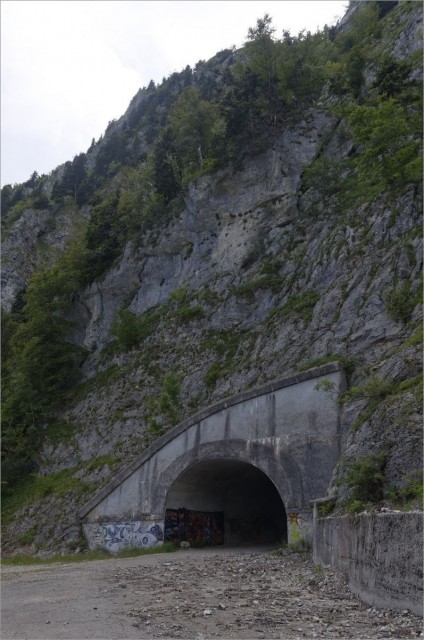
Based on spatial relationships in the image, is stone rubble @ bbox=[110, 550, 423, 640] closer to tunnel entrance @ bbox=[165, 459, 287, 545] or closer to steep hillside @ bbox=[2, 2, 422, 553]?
steep hillside @ bbox=[2, 2, 422, 553]

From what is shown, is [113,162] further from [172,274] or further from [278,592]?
[278,592]

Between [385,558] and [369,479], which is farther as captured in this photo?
[369,479]

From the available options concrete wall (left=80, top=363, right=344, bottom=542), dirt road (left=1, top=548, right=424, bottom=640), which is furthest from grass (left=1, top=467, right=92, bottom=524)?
dirt road (left=1, top=548, right=424, bottom=640)

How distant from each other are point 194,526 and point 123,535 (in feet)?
8.56

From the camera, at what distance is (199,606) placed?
812 cm

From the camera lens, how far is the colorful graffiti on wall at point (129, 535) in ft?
61.8

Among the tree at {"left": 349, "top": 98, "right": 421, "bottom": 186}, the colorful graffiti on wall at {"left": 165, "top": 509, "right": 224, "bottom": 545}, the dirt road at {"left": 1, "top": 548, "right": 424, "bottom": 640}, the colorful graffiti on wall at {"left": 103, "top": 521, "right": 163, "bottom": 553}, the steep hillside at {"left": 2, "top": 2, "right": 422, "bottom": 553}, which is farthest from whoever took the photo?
the tree at {"left": 349, "top": 98, "right": 421, "bottom": 186}

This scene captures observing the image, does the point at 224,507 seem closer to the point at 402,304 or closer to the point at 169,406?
the point at 169,406

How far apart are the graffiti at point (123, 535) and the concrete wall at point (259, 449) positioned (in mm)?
218

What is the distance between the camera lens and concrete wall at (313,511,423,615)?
5848 mm

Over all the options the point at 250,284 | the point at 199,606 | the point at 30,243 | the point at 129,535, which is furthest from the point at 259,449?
the point at 30,243

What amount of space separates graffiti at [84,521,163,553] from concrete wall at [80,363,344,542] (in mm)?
218

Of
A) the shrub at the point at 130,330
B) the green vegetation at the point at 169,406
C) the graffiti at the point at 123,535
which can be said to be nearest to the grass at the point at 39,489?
the graffiti at the point at 123,535

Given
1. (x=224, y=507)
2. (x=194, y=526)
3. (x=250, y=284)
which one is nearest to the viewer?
(x=194, y=526)
